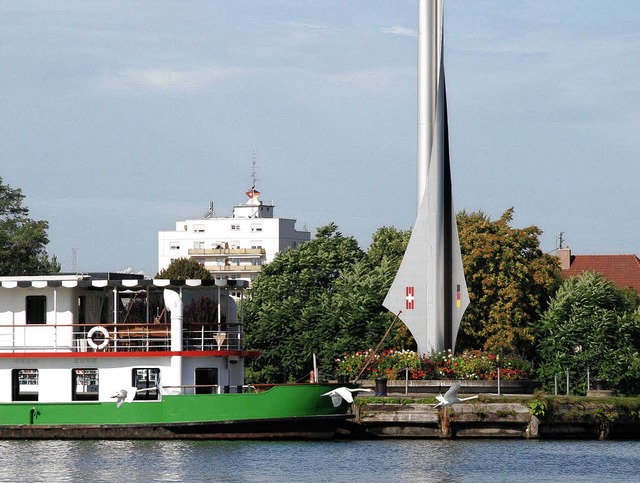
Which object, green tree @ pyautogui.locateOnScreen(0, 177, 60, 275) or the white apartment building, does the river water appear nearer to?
green tree @ pyautogui.locateOnScreen(0, 177, 60, 275)

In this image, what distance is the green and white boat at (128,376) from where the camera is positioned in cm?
4878

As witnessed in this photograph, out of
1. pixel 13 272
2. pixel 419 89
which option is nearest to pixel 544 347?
pixel 419 89

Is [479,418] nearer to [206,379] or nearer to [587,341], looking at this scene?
[206,379]

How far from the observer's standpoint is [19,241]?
96.7 meters

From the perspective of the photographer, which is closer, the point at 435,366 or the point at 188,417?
the point at 188,417

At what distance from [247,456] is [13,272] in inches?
2146

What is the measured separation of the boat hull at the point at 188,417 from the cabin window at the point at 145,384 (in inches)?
21.9

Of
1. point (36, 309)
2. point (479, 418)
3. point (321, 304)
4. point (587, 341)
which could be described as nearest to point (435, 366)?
point (479, 418)

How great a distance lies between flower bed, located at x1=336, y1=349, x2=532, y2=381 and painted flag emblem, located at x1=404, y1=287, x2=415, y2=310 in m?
5.11

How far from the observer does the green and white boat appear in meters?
48.8

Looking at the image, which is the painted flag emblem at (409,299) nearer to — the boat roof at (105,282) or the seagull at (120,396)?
the boat roof at (105,282)

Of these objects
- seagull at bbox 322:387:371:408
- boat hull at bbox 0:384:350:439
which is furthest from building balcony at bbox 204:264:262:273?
seagull at bbox 322:387:371:408

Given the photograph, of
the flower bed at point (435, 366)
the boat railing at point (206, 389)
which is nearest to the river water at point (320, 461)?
the boat railing at point (206, 389)

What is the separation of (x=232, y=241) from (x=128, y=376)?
115 m
